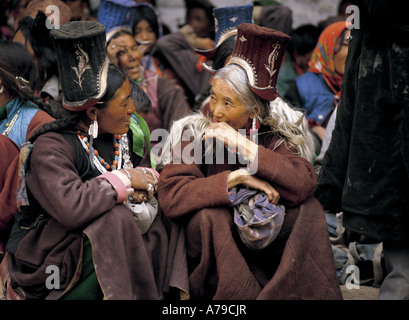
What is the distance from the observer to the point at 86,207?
2.99m

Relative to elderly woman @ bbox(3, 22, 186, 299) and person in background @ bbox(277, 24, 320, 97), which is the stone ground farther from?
person in background @ bbox(277, 24, 320, 97)

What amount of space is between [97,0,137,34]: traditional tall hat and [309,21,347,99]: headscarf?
5.77ft

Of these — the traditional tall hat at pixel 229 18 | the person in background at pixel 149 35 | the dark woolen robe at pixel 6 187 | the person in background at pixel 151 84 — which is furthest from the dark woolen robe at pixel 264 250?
the person in background at pixel 149 35

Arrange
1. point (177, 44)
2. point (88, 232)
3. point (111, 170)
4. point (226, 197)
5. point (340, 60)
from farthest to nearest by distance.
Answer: point (177, 44), point (340, 60), point (111, 170), point (226, 197), point (88, 232)

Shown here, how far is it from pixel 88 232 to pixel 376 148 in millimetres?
1599

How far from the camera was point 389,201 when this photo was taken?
10.6 ft

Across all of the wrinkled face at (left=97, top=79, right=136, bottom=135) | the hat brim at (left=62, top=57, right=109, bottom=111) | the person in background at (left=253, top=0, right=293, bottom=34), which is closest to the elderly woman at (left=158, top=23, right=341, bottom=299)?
the wrinkled face at (left=97, top=79, right=136, bottom=135)

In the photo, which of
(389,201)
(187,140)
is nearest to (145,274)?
(187,140)

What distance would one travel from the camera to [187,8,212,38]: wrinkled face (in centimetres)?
645

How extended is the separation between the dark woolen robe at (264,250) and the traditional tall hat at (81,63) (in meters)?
0.65

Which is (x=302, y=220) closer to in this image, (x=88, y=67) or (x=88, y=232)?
(x=88, y=232)

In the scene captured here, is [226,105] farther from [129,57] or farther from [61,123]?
[129,57]

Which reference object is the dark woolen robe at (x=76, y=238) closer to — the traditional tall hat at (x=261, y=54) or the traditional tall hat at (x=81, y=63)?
the traditional tall hat at (x=81, y=63)

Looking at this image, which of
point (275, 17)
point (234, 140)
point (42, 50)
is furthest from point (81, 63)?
point (275, 17)
